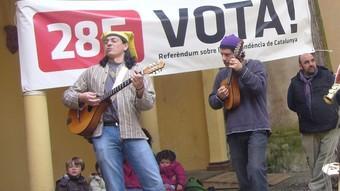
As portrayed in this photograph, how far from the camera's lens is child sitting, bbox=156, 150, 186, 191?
8367mm

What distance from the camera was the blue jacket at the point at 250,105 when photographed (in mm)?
6414

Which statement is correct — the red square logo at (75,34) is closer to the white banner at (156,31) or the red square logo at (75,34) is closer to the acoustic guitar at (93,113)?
the white banner at (156,31)

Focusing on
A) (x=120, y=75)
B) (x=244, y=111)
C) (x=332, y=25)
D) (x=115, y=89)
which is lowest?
(x=244, y=111)

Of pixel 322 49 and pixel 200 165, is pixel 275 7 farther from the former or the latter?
pixel 200 165

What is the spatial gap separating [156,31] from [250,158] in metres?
1.88

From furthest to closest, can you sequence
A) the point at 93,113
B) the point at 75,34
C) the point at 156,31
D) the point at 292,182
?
the point at 292,182 < the point at 156,31 < the point at 75,34 < the point at 93,113

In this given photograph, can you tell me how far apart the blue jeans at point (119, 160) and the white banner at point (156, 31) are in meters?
1.27

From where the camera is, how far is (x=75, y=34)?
7230 mm

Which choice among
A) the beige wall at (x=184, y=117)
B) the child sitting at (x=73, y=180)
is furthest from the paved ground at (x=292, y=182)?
the child sitting at (x=73, y=180)

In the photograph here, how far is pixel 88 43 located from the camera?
729cm

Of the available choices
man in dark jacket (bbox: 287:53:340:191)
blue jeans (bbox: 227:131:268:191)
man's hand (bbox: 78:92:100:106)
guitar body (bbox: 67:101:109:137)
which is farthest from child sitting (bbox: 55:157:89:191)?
man in dark jacket (bbox: 287:53:340:191)

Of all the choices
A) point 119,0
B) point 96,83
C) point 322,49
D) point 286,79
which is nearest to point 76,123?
point 96,83

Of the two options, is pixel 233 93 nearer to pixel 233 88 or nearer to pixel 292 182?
pixel 233 88

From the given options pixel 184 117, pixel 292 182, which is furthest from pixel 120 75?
pixel 184 117
